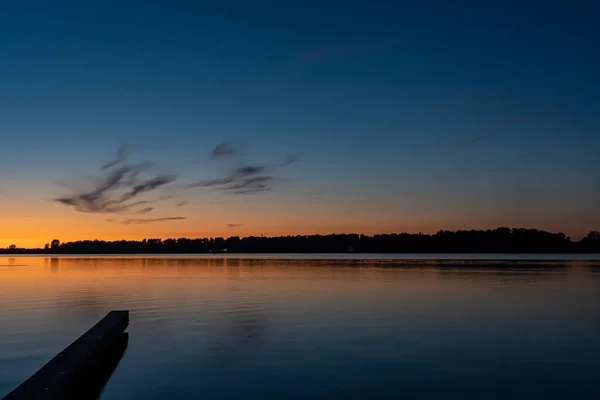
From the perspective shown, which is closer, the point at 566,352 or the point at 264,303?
the point at 566,352

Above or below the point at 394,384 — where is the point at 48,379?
above

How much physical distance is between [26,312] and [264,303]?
1161 centimetres

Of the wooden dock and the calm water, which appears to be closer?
the wooden dock

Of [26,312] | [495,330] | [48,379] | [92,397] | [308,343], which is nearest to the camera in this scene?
[48,379]

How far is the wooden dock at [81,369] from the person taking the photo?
A: 10.3 m

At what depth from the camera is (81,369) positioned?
1243 centimetres

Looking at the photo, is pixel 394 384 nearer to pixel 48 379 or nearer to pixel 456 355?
pixel 456 355

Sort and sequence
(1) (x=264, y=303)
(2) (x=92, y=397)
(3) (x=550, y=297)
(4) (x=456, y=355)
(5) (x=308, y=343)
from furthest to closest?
(3) (x=550, y=297) → (1) (x=264, y=303) → (5) (x=308, y=343) → (4) (x=456, y=355) → (2) (x=92, y=397)

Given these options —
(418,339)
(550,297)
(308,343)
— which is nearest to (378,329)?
(418,339)

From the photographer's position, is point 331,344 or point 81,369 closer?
point 81,369

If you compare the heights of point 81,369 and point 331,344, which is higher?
point 81,369

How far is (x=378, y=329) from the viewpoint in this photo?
20453 millimetres

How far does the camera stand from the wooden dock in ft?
33.7

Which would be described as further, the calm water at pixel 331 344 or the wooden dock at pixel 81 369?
the calm water at pixel 331 344
